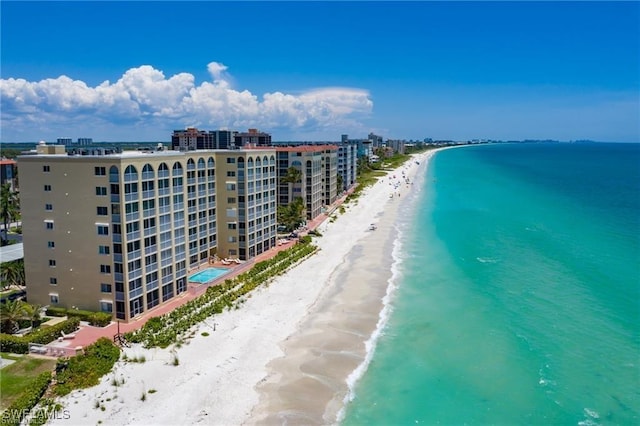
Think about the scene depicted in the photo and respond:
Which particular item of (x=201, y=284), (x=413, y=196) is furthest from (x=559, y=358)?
(x=413, y=196)

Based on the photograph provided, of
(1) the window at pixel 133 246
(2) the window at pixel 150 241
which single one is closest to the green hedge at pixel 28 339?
(1) the window at pixel 133 246

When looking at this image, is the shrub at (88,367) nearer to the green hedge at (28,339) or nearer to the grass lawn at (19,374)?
the grass lawn at (19,374)

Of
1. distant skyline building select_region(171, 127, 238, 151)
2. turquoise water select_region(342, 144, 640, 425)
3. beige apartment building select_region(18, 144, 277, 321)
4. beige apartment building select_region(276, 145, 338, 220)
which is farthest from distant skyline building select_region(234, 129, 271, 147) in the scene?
beige apartment building select_region(18, 144, 277, 321)

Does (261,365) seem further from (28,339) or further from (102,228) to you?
(102,228)

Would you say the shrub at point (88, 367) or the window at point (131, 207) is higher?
the window at point (131, 207)

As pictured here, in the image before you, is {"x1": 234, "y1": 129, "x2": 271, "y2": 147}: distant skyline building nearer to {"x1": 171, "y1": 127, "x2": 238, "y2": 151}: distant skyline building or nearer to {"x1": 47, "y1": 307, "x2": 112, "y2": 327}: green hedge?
{"x1": 171, "y1": 127, "x2": 238, "y2": 151}: distant skyline building

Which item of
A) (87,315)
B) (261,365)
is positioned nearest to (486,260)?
(261,365)
